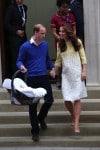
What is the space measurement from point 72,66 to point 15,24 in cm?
205

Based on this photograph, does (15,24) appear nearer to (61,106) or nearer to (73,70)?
(61,106)

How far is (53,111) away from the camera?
32.6 feet

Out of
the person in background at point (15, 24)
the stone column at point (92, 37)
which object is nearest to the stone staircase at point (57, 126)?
the stone column at point (92, 37)

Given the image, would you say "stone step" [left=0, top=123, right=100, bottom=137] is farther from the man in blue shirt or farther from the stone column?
the stone column

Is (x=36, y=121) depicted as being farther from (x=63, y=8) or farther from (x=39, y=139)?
(x=63, y=8)

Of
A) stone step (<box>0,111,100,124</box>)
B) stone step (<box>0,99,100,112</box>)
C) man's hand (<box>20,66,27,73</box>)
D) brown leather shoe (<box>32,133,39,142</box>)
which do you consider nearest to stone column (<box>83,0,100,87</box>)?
stone step (<box>0,99,100,112</box>)

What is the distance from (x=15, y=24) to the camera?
416 inches

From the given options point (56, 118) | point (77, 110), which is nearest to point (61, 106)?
point (56, 118)

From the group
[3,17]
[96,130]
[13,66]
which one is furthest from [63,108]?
[3,17]

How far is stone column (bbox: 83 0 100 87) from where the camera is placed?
10297 mm

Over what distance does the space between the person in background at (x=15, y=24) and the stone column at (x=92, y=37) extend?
1.18 m

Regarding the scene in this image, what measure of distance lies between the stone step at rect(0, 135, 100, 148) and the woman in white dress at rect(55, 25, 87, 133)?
290mm

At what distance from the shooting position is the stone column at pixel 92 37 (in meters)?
10.3

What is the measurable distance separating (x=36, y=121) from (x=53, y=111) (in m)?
1.17
